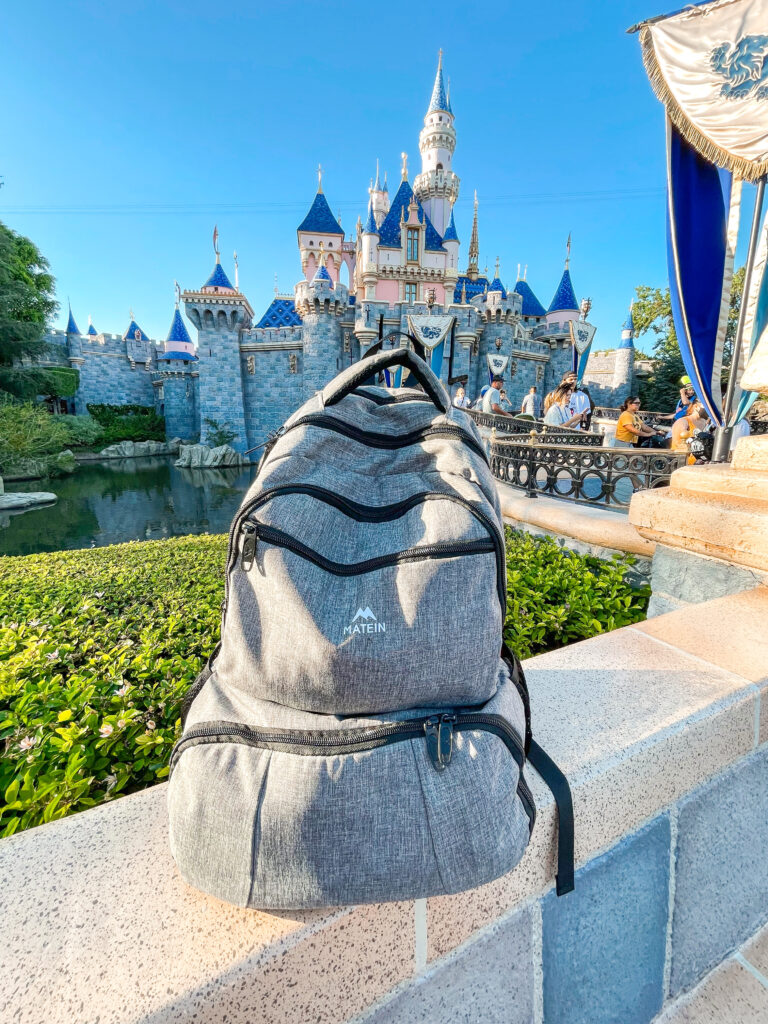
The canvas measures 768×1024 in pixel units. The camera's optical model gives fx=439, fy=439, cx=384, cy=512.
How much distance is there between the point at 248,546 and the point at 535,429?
28.0ft

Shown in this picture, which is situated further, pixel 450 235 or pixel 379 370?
pixel 450 235

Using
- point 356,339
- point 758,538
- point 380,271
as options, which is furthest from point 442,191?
point 758,538

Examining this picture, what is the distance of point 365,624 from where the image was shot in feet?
2.77

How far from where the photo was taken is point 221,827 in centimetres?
70

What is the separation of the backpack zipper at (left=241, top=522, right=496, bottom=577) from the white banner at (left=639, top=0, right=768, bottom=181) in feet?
13.1

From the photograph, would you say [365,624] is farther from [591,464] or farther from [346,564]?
[591,464]

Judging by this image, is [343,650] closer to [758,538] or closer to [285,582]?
[285,582]

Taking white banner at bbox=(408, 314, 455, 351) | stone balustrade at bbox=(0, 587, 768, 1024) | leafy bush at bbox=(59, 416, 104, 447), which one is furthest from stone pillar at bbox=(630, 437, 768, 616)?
leafy bush at bbox=(59, 416, 104, 447)

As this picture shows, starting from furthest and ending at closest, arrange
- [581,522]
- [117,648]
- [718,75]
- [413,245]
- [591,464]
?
[413,245] → [591,464] → [581,522] → [718,75] → [117,648]

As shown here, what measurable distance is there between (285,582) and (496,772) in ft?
1.69

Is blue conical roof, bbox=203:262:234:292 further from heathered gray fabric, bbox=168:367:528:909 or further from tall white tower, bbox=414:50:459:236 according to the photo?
heathered gray fabric, bbox=168:367:528:909

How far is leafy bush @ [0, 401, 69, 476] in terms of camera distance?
61.3 ft

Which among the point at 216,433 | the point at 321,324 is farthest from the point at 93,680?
the point at 216,433

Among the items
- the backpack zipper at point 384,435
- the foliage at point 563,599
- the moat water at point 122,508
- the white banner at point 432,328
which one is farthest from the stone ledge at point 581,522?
the white banner at point 432,328
